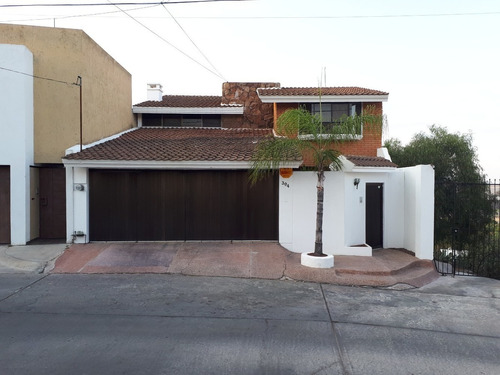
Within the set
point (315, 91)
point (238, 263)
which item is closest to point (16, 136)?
point (238, 263)

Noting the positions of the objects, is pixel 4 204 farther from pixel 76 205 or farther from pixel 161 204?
pixel 161 204

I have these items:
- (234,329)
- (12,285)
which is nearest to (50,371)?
(234,329)

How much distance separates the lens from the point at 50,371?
4582 mm

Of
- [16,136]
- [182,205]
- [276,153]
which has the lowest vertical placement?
[182,205]

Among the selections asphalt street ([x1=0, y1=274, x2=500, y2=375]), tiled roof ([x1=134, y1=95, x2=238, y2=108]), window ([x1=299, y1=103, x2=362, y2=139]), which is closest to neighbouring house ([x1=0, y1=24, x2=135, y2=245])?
asphalt street ([x1=0, y1=274, x2=500, y2=375])

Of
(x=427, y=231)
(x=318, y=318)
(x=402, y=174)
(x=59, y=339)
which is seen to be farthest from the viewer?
(x=402, y=174)

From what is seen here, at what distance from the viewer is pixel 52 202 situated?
494 inches

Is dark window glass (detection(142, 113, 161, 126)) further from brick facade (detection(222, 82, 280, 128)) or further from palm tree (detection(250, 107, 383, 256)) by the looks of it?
palm tree (detection(250, 107, 383, 256))

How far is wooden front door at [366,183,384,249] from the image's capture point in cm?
1226

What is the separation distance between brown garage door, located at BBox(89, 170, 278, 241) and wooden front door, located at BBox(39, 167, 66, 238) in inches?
52.3

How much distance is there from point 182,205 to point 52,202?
13.2 feet

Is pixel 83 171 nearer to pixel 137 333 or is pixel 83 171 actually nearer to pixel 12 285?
pixel 12 285

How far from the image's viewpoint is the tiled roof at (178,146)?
455 inches

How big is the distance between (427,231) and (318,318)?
551 centimetres
